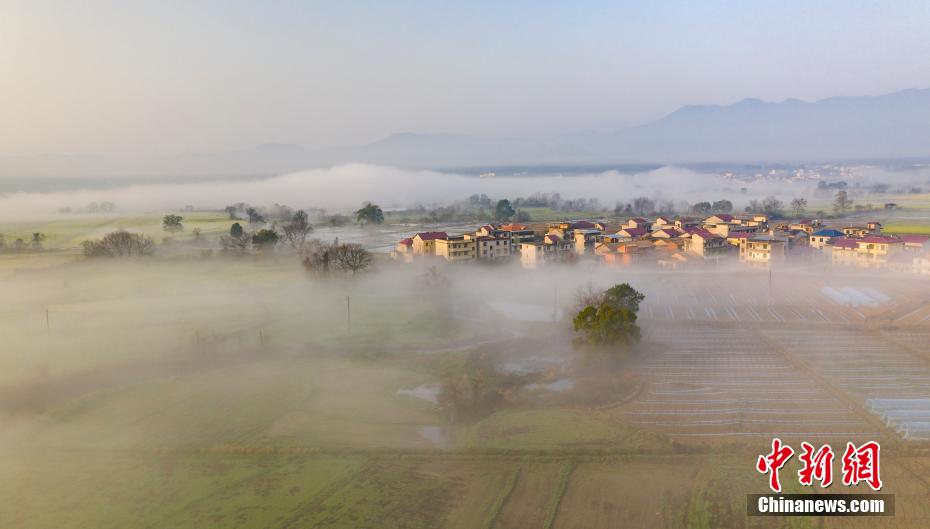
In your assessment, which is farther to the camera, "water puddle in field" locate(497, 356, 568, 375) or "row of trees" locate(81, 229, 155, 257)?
"row of trees" locate(81, 229, 155, 257)

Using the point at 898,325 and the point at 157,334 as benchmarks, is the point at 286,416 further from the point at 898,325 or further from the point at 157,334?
the point at 898,325

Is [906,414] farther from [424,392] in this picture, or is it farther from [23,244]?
[23,244]

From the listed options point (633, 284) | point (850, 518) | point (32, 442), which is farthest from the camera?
point (633, 284)

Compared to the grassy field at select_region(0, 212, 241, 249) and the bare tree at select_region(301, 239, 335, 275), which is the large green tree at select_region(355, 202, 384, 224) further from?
the bare tree at select_region(301, 239, 335, 275)

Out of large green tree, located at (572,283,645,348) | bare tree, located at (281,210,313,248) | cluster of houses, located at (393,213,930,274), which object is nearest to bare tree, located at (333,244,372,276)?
cluster of houses, located at (393,213,930,274)

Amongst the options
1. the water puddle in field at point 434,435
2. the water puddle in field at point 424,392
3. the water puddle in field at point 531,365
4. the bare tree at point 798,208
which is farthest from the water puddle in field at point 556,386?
the bare tree at point 798,208

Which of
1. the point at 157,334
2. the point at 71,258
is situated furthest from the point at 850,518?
the point at 71,258
